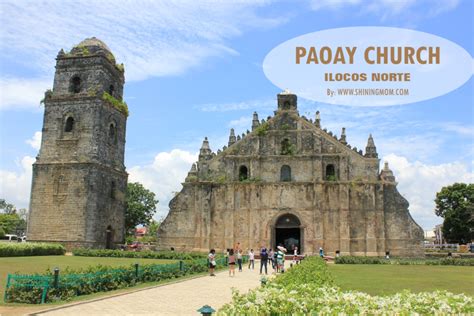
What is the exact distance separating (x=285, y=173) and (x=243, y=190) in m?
3.93

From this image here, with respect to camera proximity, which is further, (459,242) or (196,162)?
(459,242)

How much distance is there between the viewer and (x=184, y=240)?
126 ft

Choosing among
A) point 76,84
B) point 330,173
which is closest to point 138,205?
point 76,84

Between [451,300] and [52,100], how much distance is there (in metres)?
40.7

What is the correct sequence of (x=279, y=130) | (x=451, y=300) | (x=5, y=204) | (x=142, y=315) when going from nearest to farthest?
1. (x=451, y=300)
2. (x=142, y=315)
3. (x=279, y=130)
4. (x=5, y=204)

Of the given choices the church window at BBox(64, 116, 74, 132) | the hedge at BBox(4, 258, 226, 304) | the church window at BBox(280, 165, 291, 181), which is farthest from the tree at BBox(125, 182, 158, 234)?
the hedge at BBox(4, 258, 226, 304)

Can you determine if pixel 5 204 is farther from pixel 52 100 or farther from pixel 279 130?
pixel 279 130

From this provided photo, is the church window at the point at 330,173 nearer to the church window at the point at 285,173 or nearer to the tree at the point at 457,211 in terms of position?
the church window at the point at 285,173

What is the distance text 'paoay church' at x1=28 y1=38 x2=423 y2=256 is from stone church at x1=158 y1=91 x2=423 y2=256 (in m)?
0.08

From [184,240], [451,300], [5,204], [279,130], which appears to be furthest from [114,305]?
[5,204]

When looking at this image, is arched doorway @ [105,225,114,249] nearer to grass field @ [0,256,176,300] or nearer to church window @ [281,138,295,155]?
grass field @ [0,256,176,300]

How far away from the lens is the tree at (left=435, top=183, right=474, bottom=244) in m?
59.3

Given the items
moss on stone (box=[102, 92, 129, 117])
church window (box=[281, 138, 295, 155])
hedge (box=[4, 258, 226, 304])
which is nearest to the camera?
hedge (box=[4, 258, 226, 304])

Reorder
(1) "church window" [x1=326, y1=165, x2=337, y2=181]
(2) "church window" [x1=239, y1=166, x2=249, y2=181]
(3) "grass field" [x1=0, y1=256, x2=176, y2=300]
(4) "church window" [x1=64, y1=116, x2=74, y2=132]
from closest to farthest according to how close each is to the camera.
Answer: (3) "grass field" [x1=0, y1=256, x2=176, y2=300] → (1) "church window" [x1=326, y1=165, x2=337, y2=181] → (2) "church window" [x1=239, y1=166, x2=249, y2=181] → (4) "church window" [x1=64, y1=116, x2=74, y2=132]
